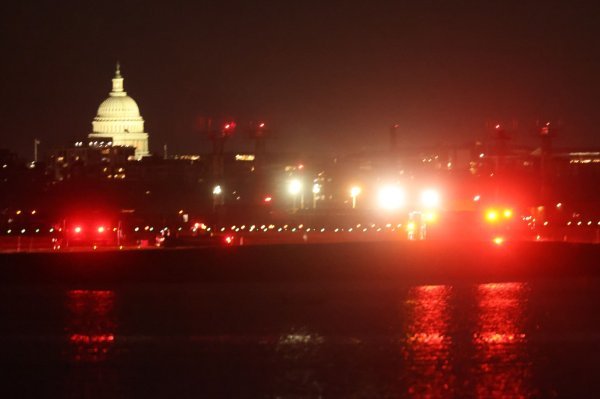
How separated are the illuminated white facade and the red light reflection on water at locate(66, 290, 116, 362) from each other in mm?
140155

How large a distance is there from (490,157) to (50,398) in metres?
69.8

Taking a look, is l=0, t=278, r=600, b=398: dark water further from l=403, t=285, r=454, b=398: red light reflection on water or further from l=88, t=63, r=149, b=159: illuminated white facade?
l=88, t=63, r=149, b=159: illuminated white facade

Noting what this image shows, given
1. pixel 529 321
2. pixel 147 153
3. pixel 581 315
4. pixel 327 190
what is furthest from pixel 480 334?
pixel 147 153

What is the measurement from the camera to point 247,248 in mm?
21297

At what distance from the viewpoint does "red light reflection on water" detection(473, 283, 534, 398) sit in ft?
29.9

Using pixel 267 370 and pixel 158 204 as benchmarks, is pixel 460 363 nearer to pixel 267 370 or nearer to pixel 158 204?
pixel 267 370

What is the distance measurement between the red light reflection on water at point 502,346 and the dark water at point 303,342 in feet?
0.06

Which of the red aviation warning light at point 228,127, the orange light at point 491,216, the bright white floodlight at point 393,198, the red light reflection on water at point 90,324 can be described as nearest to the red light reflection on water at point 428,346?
the red light reflection on water at point 90,324

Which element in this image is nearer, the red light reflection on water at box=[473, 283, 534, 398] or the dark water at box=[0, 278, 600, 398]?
the red light reflection on water at box=[473, 283, 534, 398]

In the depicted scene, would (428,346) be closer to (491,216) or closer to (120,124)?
(491,216)

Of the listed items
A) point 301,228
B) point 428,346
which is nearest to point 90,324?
point 428,346

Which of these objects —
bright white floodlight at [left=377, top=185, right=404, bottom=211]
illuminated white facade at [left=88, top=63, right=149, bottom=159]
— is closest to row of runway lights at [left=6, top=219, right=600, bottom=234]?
bright white floodlight at [left=377, top=185, right=404, bottom=211]

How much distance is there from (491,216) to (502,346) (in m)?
33.2

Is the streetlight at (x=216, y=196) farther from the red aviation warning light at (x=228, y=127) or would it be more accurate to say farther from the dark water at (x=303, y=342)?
the dark water at (x=303, y=342)
